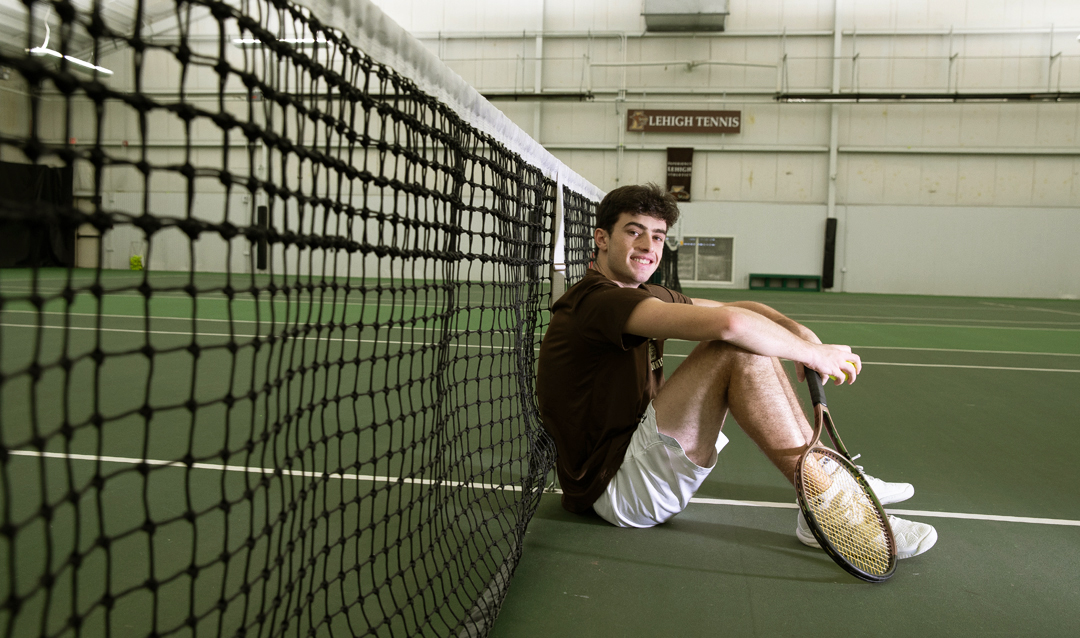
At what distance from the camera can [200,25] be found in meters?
14.8

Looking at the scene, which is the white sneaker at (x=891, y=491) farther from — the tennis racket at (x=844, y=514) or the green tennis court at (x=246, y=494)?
the green tennis court at (x=246, y=494)

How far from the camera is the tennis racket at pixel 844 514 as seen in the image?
1.62 metres

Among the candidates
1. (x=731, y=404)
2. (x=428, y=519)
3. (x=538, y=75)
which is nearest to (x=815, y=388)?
Answer: (x=731, y=404)

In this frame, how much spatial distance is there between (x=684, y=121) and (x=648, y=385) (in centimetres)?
1260

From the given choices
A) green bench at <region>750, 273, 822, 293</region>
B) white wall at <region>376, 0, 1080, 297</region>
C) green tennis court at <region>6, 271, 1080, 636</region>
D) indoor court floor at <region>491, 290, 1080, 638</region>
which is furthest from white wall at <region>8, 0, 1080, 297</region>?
indoor court floor at <region>491, 290, 1080, 638</region>

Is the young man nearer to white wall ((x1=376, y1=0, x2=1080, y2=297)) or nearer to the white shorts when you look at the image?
the white shorts

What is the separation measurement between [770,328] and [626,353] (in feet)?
1.27

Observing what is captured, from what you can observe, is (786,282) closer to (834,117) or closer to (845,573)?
(834,117)

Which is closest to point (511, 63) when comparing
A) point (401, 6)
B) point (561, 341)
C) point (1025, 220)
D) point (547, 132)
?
point (547, 132)

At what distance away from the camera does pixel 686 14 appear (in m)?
13.0

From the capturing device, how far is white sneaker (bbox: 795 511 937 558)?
175 centimetres

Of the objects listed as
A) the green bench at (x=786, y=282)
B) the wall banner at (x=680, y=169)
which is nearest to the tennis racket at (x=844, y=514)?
the wall banner at (x=680, y=169)

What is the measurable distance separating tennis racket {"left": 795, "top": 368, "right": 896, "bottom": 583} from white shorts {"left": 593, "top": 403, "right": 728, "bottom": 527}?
267mm

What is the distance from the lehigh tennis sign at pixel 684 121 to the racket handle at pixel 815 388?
12.5m
